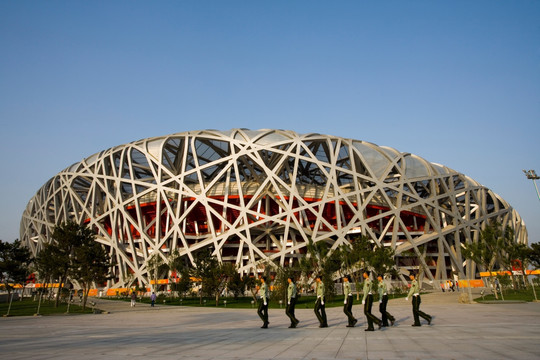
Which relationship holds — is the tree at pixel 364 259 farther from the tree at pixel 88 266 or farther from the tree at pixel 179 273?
the tree at pixel 88 266

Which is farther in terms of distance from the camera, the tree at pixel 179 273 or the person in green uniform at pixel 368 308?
the tree at pixel 179 273

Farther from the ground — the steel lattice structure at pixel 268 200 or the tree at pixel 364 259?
the steel lattice structure at pixel 268 200

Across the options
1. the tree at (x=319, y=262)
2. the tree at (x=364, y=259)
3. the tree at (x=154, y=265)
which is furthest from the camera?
the tree at (x=154, y=265)

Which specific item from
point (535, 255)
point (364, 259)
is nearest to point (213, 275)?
point (364, 259)

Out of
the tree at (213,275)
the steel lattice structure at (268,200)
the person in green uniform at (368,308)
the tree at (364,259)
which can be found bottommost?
the person in green uniform at (368,308)

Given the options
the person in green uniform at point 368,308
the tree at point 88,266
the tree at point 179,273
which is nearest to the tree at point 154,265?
the tree at point 179,273

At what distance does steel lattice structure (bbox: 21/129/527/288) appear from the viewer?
1527 inches

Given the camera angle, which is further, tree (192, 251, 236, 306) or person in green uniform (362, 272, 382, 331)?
tree (192, 251, 236, 306)

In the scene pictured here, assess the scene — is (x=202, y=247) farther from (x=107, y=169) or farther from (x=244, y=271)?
(x=107, y=169)

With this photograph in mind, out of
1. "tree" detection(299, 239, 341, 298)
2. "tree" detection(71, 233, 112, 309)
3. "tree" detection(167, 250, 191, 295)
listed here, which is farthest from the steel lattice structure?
"tree" detection(71, 233, 112, 309)

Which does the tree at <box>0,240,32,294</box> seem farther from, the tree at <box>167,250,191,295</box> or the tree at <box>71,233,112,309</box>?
the tree at <box>167,250,191,295</box>

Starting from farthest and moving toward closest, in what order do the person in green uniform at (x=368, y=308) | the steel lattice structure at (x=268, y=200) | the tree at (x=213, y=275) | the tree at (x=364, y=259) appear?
the steel lattice structure at (x=268, y=200), the tree at (x=364, y=259), the tree at (x=213, y=275), the person in green uniform at (x=368, y=308)

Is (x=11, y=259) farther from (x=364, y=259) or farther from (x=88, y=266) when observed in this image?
(x=364, y=259)

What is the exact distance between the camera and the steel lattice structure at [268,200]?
3878 centimetres
